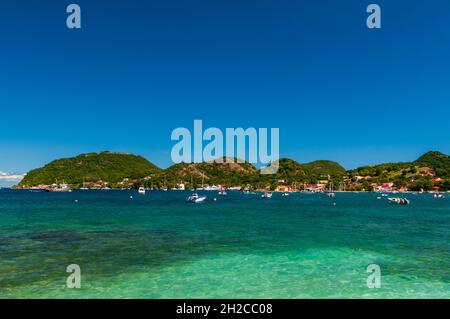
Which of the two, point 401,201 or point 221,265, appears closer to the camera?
point 221,265

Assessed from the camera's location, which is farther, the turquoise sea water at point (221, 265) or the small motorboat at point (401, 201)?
the small motorboat at point (401, 201)

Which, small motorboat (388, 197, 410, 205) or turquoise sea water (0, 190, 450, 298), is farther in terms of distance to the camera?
small motorboat (388, 197, 410, 205)

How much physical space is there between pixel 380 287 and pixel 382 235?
2090cm

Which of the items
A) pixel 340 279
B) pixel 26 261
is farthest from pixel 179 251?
pixel 340 279

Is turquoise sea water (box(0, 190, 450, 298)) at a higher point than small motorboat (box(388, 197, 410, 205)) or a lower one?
higher

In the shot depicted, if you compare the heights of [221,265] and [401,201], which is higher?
[221,265]

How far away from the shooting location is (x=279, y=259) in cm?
2209

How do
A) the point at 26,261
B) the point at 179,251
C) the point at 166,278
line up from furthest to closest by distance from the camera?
the point at 179,251, the point at 26,261, the point at 166,278

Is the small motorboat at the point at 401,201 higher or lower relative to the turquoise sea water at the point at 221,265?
lower
